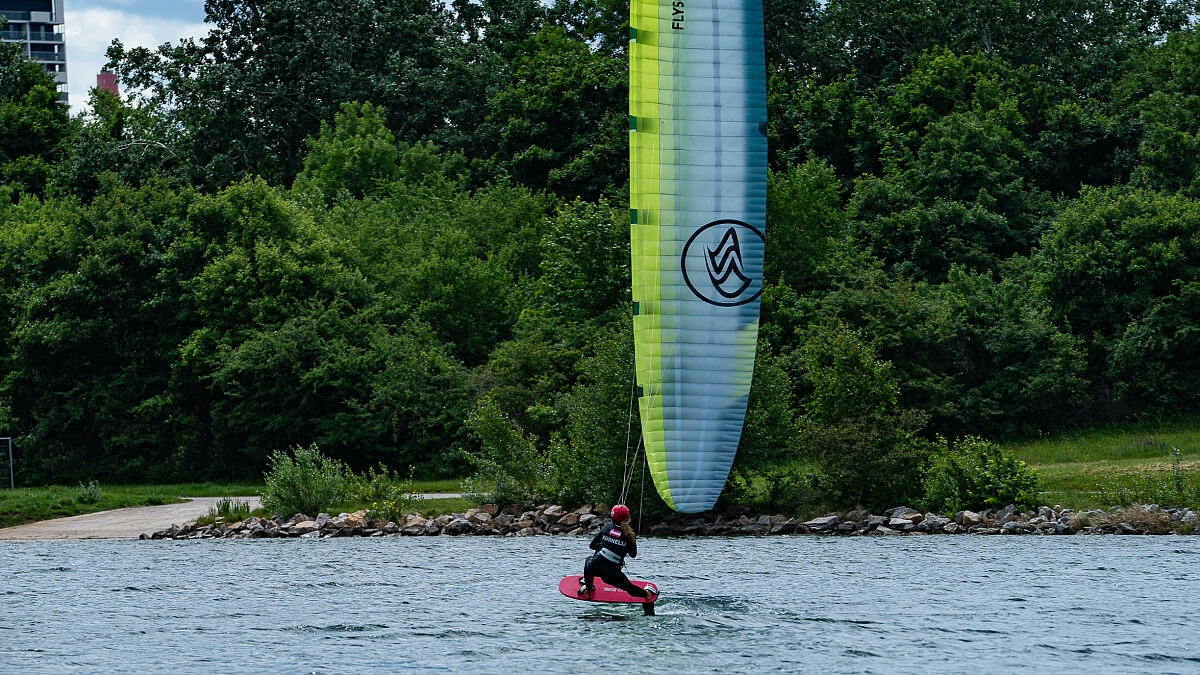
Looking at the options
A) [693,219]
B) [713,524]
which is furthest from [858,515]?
[693,219]

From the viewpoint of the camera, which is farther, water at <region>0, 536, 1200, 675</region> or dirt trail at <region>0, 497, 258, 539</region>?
dirt trail at <region>0, 497, 258, 539</region>

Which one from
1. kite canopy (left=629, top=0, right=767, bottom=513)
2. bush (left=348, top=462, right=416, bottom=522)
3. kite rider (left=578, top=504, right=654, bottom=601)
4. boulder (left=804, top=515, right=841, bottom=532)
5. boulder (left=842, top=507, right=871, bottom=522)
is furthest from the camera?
bush (left=348, top=462, right=416, bottom=522)

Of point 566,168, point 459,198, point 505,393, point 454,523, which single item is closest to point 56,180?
point 459,198

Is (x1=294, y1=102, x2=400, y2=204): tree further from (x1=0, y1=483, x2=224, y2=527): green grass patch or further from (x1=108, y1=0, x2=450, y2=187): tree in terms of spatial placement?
(x1=0, y1=483, x2=224, y2=527): green grass patch

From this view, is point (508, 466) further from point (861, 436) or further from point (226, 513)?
point (861, 436)

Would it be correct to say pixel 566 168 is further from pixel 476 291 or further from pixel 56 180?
pixel 56 180

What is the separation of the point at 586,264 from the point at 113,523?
1893 centimetres

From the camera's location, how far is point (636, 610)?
77.2 feet

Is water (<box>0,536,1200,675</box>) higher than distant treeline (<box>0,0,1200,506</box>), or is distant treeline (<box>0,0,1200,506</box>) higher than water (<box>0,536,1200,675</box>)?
distant treeline (<box>0,0,1200,506</box>)

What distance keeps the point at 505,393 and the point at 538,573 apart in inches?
814

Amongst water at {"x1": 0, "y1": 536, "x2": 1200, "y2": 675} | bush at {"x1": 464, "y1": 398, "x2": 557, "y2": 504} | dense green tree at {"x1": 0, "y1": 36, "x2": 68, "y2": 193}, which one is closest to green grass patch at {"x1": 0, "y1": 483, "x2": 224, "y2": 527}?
water at {"x1": 0, "y1": 536, "x2": 1200, "y2": 675}

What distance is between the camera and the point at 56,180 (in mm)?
71938

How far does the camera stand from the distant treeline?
164ft

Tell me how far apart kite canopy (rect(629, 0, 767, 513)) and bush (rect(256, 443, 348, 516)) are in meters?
22.3
